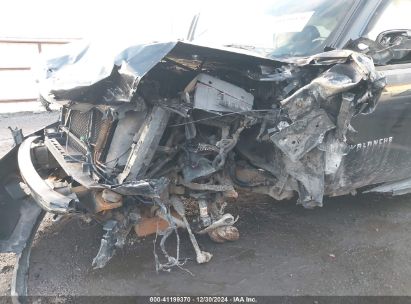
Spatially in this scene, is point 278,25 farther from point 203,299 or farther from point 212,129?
point 203,299

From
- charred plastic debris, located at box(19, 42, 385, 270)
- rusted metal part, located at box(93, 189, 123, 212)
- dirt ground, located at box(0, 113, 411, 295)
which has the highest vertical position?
charred plastic debris, located at box(19, 42, 385, 270)

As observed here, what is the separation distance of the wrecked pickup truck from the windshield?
2 cm

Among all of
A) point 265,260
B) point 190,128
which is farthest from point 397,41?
point 265,260

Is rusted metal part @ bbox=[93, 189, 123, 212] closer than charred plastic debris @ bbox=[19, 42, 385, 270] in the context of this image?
No

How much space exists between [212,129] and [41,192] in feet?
4.12

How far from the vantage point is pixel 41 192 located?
257cm

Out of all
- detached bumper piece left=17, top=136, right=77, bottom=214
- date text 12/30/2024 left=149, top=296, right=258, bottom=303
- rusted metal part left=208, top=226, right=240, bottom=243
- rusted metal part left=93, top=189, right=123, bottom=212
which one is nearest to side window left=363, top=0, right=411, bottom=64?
rusted metal part left=208, top=226, right=240, bottom=243

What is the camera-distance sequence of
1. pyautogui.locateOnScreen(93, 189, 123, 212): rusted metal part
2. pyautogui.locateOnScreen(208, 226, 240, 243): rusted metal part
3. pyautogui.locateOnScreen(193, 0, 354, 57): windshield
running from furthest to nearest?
pyautogui.locateOnScreen(208, 226, 240, 243): rusted metal part
pyautogui.locateOnScreen(193, 0, 354, 57): windshield
pyautogui.locateOnScreen(93, 189, 123, 212): rusted metal part

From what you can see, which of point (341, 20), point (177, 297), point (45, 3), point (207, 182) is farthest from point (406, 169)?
point (45, 3)

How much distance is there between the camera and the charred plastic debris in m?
2.36

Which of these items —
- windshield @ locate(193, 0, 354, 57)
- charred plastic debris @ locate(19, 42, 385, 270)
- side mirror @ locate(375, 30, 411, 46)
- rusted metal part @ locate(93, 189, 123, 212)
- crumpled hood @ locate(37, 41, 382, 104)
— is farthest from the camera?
windshield @ locate(193, 0, 354, 57)

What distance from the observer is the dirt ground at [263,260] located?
274 cm

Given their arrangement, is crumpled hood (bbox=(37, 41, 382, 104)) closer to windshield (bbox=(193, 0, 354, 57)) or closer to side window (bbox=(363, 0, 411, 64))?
windshield (bbox=(193, 0, 354, 57))

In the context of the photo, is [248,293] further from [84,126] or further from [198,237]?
[84,126]
